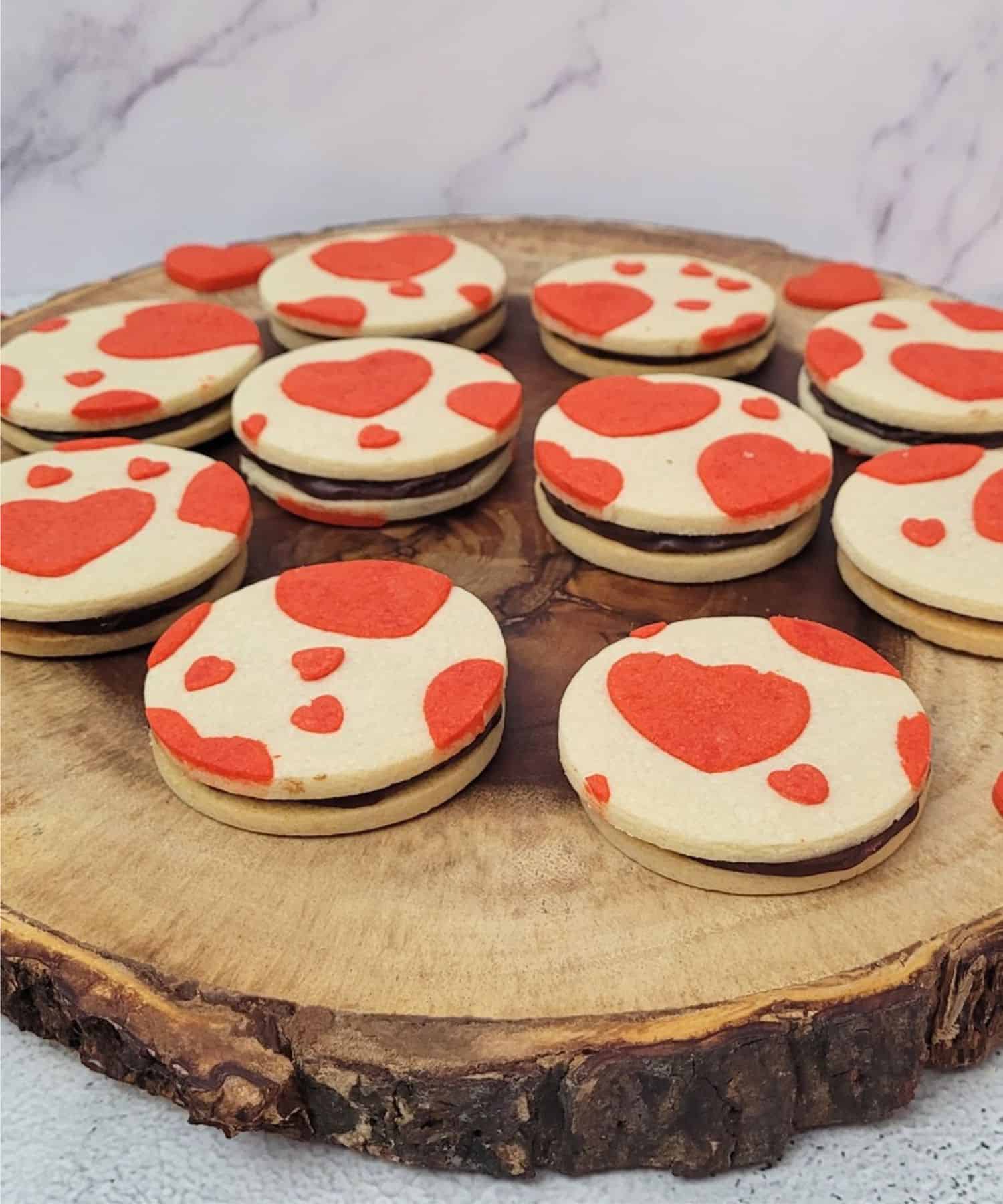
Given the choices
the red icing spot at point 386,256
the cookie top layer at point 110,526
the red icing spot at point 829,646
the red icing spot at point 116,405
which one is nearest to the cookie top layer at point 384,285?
the red icing spot at point 386,256

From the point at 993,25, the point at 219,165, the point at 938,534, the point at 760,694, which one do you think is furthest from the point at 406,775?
the point at 993,25

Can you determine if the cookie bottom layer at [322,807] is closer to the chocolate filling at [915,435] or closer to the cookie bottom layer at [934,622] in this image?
the cookie bottom layer at [934,622]

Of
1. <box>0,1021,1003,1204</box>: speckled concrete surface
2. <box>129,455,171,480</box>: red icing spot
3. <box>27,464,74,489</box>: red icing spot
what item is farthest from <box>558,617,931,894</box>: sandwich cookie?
<box>27,464,74,489</box>: red icing spot

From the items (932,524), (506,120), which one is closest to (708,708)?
(932,524)

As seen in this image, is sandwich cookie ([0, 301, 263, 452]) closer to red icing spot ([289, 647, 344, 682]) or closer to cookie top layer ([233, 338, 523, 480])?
cookie top layer ([233, 338, 523, 480])

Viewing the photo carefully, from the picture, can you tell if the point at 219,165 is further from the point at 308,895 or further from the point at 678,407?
the point at 308,895

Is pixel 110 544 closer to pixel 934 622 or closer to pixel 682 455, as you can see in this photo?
pixel 682 455
